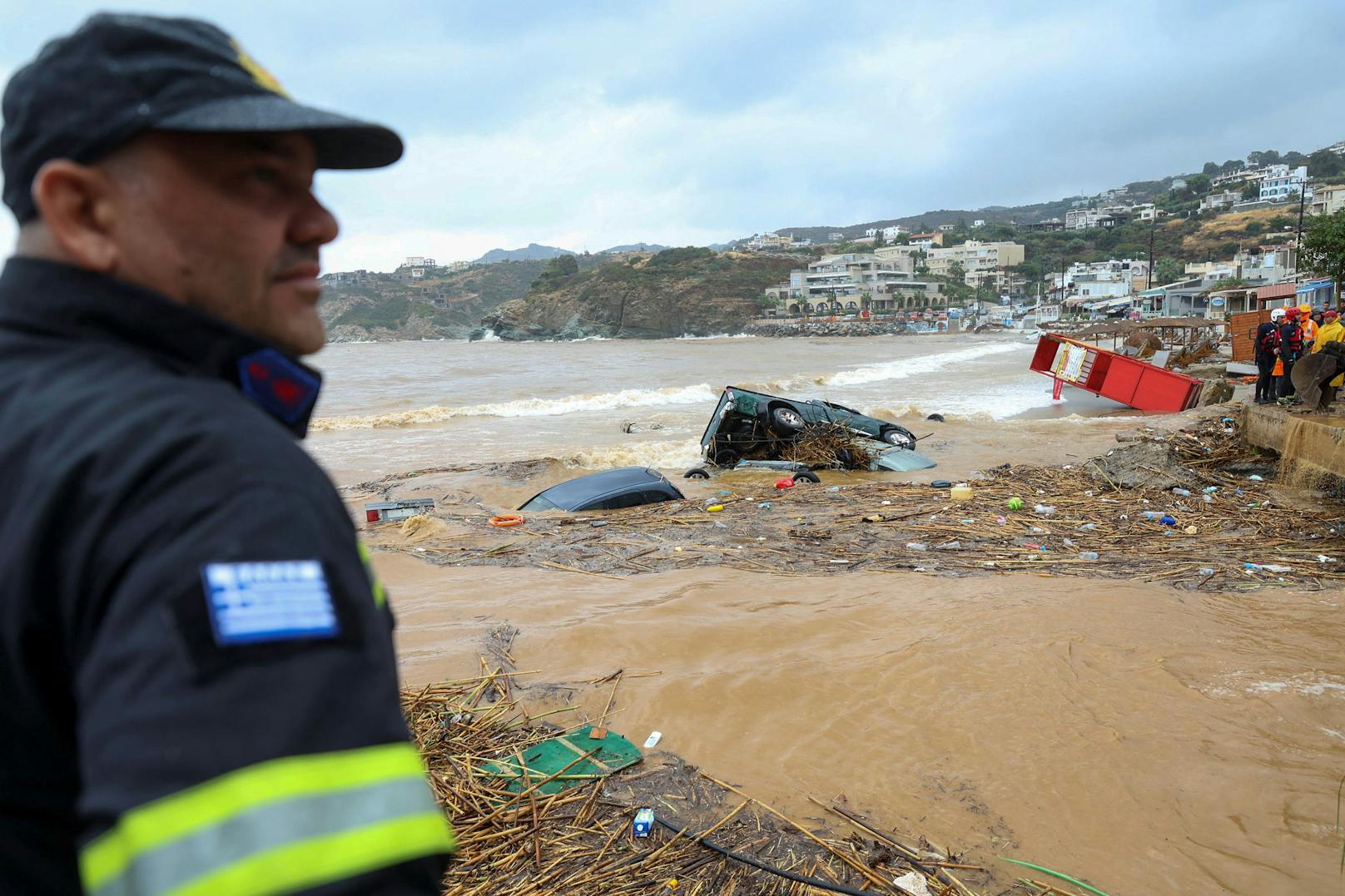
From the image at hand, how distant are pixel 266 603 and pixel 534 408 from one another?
2754 cm

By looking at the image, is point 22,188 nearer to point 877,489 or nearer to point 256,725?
point 256,725

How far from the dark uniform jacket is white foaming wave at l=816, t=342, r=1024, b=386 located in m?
35.8

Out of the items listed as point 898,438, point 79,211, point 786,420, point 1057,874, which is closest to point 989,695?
point 1057,874

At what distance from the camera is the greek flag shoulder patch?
71 cm

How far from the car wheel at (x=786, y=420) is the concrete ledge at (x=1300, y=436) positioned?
6159 mm

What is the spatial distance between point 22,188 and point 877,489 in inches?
392

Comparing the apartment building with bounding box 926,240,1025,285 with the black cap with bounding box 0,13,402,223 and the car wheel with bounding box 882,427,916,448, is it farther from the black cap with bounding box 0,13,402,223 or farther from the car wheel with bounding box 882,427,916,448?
the black cap with bounding box 0,13,402,223

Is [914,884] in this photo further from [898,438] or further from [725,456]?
[898,438]

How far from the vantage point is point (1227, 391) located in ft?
63.6

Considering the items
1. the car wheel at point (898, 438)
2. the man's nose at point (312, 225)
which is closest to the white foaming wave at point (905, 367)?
the car wheel at point (898, 438)

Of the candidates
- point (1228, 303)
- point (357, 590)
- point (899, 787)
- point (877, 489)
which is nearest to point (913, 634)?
point (899, 787)

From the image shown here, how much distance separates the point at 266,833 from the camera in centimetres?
66

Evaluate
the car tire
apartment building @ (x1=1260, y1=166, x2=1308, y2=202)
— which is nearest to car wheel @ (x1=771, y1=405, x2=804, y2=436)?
the car tire

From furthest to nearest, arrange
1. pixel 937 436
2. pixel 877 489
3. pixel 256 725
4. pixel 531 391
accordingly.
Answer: pixel 531 391 < pixel 937 436 < pixel 877 489 < pixel 256 725
